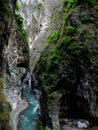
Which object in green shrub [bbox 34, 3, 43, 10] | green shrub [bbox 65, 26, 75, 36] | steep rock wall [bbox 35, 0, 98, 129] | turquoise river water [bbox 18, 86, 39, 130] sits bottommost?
turquoise river water [bbox 18, 86, 39, 130]

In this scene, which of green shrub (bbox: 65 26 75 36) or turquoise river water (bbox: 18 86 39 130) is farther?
turquoise river water (bbox: 18 86 39 130)

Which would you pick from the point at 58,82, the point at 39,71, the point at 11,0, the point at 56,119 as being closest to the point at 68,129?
the point at 56,119

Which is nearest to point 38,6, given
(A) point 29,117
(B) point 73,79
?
(A) point 29,117

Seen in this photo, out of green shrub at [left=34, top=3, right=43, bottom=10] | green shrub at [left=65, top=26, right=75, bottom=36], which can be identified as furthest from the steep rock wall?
green shrub at [left=34, top=3, right=43, bottom=10]

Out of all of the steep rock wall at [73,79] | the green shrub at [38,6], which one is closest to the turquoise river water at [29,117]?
the steep rock wall at [73,79]

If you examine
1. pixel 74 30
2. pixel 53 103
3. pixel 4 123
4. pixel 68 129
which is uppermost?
pixel 74 30

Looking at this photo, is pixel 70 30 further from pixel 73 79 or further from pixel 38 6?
pixel 38 6

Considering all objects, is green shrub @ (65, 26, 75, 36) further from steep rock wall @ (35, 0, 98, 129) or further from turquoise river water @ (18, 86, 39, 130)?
turquoise river water @ (18, 86, 39, 130)

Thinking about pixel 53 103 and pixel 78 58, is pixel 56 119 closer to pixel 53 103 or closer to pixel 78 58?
pixel 53 103

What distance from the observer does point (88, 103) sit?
25.5m

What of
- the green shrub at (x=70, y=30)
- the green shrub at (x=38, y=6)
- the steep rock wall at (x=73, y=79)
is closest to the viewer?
the steep rock wall at (x=73, y=79)

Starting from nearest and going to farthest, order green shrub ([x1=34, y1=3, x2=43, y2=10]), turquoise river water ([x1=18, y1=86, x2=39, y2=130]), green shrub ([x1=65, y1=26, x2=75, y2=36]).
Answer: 1. green shrub ([x1=65, y1=26, x2=75, y2=36])
2. turquoise river water ([x1=18, y1=86, x2=39, y2=130])
3. green shrub ([x1=34, y1=3, x2=43, y2=10])

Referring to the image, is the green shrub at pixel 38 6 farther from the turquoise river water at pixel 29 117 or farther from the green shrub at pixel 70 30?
the green shrub at pixel 70 30

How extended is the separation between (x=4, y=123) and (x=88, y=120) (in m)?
14.8
